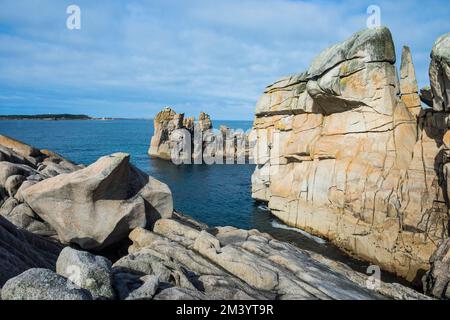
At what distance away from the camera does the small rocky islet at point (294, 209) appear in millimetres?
12625

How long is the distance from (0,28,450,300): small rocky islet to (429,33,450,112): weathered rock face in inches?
4.6

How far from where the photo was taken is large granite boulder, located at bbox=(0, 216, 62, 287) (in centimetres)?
1116

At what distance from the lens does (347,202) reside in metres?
31.4

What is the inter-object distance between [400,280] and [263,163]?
2509 centimetres

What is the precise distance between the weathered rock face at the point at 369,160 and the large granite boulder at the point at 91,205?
20.8 m

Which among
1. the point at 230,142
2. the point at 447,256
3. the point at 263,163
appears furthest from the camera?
the point at 230,142

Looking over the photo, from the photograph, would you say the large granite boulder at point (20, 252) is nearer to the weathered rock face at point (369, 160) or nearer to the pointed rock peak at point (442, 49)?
the weathered rock face at point (369, 160)

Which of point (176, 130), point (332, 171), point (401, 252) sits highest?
point (176, 130)

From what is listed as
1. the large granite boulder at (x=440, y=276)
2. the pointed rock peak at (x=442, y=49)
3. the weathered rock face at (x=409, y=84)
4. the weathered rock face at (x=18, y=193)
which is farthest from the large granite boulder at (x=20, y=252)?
the weathered rock face at (x=409, y=84)

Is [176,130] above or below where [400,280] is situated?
above

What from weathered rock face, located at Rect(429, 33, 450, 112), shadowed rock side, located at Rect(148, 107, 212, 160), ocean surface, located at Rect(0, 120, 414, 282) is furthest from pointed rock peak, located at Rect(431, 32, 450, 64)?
shadowed rock side, located at Rect(148, 107, 212, 160)

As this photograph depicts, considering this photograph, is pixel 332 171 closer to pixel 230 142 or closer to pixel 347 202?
pixel 347 202

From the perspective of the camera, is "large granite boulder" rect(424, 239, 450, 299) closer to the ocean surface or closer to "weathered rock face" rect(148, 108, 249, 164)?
the ocean surface
